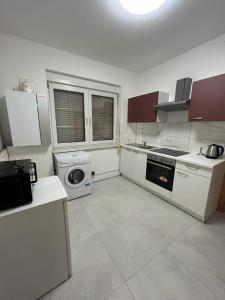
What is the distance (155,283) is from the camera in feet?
3.66

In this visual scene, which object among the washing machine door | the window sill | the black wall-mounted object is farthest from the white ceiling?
the washing machine door

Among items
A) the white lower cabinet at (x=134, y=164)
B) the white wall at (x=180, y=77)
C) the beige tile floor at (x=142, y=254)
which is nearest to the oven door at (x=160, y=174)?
the white lower cabinet at (x=134, y=164)

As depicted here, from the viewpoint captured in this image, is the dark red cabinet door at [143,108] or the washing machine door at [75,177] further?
the dark red cabinet door at [143,108]

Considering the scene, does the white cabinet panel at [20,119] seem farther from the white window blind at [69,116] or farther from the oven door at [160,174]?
the oven door at [160,174]

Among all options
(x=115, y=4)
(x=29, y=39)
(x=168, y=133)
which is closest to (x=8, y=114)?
(x=29, y=39)

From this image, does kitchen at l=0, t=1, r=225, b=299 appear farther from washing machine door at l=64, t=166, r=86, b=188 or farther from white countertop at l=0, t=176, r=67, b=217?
white countertop at l=0, t=176, r=67, b=217

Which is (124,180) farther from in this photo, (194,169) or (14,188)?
(14,188)

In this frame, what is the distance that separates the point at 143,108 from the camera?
2709 mm

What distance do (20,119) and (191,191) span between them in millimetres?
2649

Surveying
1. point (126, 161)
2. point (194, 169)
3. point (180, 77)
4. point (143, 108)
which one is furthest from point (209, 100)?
point (126, 161)

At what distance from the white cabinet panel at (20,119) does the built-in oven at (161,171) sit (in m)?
1.99

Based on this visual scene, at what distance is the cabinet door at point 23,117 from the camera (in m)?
1.78

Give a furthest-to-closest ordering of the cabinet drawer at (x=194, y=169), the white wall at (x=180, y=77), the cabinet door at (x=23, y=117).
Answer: the white wall at (x=180, y=77) < the cabinet door at (x=23, y=117) < the cabinet drawer at (x=194, y=169)

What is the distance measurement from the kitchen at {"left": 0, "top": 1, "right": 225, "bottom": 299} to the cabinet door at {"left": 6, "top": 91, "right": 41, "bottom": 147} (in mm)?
223
